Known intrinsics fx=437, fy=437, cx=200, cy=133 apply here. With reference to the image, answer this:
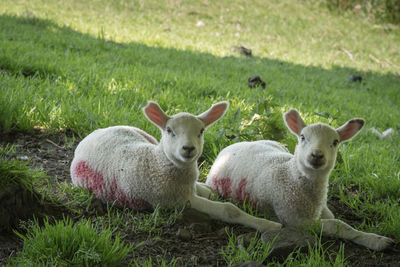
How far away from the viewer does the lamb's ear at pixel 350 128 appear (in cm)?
319

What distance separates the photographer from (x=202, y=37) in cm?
1286

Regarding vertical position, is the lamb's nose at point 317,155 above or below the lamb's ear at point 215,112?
below

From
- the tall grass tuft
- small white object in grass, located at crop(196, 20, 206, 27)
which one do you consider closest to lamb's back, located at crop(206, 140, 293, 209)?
the tall grass tuft

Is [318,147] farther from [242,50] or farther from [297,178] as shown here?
[242,50]

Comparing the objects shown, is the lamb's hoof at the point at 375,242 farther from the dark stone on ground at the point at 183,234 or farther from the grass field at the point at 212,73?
the dark stone on ground at the point at 183,234

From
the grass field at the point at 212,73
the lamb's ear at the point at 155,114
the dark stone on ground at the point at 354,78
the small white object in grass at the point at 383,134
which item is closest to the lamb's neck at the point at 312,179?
the grass field at the point at 212,73

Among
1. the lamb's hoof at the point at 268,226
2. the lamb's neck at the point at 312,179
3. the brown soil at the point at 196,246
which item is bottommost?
the brown soil at the point at 196,246

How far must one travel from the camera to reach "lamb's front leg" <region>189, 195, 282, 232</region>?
3.16 m

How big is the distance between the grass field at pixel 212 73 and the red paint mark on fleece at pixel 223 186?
0.66 metres

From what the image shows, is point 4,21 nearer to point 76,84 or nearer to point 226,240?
point 76,84

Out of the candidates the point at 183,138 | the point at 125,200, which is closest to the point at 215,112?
the point at 183,138

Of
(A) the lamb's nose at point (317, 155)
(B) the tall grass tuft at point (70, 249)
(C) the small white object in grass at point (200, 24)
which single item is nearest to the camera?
(B) the tall grass tuft at point (70, 249)

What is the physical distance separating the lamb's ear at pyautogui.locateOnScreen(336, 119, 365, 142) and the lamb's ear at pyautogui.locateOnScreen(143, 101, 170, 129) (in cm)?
128

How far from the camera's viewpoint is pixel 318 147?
2955 millimetres
